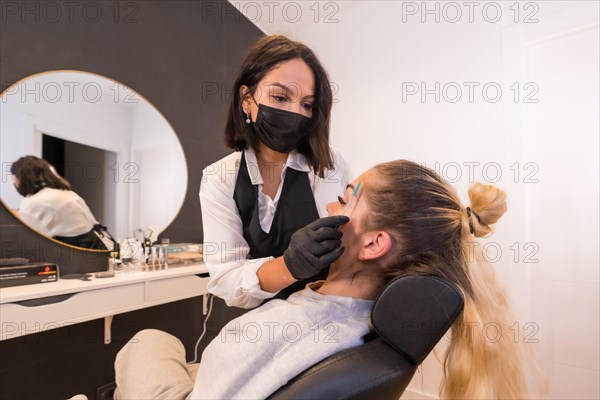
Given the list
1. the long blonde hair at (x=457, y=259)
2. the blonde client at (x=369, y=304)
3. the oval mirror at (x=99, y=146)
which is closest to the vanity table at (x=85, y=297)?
the oval mirror at (x=99, y=146)

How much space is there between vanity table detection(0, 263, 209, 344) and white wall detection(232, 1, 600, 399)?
1.69m

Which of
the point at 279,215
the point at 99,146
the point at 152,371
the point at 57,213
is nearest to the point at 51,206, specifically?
the point at 57,213

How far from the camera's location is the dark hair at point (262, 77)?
104 centimetres

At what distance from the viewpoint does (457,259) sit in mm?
820

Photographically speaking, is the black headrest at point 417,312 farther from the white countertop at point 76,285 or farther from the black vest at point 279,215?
the white countertop at point 76,285

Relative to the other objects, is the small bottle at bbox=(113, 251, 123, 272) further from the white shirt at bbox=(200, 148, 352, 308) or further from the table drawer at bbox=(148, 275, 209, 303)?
the white shirt at bbox=(200, 148, 352, 308)

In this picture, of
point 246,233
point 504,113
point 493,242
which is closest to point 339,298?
point 246,233

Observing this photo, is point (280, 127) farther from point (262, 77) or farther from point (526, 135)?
point (526, 135)

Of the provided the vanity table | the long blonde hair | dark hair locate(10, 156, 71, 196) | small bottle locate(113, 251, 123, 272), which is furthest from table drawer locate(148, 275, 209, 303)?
the long blonde hair

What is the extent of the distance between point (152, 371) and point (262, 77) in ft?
3.24

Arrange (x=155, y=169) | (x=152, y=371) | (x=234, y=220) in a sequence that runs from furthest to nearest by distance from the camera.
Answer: (x=155, y=169), (x=234, y=220), (x=152, y=371)

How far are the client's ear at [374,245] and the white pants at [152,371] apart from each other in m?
0.65

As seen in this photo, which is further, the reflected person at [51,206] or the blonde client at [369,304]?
the reflected person at [51,206]

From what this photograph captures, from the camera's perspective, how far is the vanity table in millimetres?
1165
